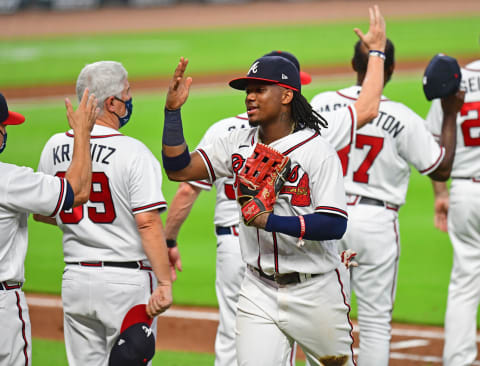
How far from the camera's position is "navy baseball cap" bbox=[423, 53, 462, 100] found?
421 centimetres

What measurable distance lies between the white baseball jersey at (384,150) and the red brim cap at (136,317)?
58.0 inches

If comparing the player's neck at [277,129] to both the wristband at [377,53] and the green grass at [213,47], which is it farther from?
the green grass at [213,47]

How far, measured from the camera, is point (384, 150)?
4.36m

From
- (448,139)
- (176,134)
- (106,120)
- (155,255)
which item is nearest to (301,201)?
(176,134)

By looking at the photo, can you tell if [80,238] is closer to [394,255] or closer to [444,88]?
[394,255]

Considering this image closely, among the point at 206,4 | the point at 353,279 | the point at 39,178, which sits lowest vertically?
the point at 353,279

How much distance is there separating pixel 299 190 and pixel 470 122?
6.38 ft

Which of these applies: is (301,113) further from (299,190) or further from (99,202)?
(99,202)

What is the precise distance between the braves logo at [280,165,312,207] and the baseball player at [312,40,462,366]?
1.18 meters

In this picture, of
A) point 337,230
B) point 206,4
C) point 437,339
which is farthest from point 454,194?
point 206,4

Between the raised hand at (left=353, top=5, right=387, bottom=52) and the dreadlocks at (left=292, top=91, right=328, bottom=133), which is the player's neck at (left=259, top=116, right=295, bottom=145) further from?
the raised hand at (left=353, top=5, right=387, bottom=52)

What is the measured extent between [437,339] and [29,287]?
3764 mm

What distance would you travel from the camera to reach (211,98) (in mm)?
15930

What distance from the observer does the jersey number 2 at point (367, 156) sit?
435 cm
